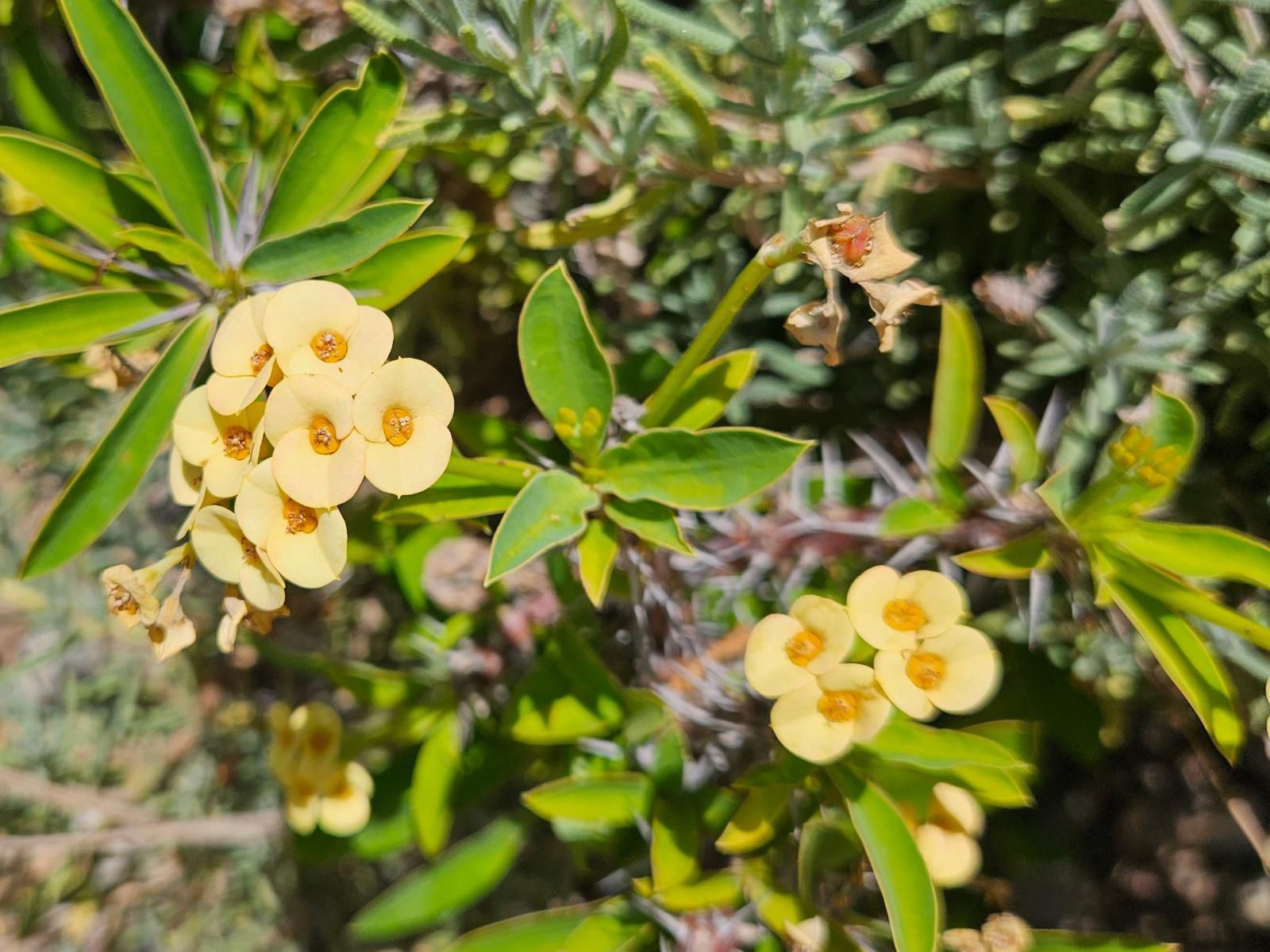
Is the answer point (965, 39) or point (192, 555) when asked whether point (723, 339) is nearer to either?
→ point (965, 39)

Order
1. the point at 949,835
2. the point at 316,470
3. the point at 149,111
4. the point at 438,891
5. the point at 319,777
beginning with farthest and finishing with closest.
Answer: the point at 438,891 → the point at 319,777 → the point at 949,835 → the point at 149,111 → the point at 316,470

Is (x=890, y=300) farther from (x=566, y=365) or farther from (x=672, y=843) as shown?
(x=672, y=843)

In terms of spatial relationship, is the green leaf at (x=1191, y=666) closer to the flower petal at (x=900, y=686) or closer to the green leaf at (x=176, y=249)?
the flower petal at (x=900, y=686)

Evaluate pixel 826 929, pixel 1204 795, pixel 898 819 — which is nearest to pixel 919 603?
pixel 898 819

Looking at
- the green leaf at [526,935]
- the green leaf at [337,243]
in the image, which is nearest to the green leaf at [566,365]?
the green leaf at [337,243]

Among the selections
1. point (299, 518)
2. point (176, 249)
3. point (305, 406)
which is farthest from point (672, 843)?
point (176, 249)

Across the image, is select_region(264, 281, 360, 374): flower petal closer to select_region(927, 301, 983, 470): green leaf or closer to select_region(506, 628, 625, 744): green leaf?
select_region(506, 628, 625, 744): green leaf
